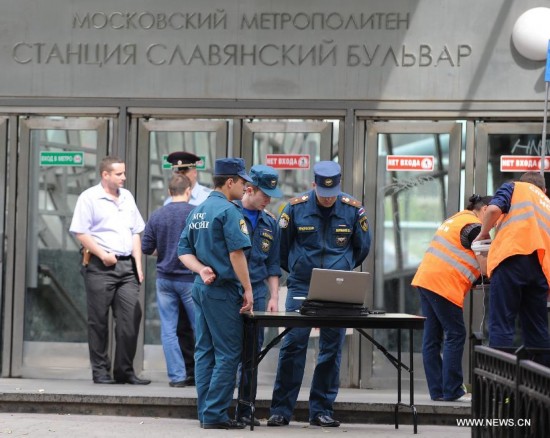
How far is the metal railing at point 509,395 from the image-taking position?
5273mm

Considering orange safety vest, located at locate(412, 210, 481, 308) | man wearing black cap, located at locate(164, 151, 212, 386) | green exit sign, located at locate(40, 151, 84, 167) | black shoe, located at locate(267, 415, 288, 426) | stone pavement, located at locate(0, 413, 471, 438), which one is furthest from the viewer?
green exit sign, located at locate(40, 151, 84, 167)

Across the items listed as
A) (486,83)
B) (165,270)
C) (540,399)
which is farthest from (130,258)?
(540,399)

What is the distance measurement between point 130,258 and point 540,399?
6724 mm

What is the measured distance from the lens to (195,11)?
12.1m

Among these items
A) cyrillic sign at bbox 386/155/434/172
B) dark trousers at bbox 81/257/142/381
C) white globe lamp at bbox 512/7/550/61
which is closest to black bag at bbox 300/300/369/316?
dark trousers at bbox 81/257/142/381

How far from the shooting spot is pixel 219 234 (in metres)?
9.02

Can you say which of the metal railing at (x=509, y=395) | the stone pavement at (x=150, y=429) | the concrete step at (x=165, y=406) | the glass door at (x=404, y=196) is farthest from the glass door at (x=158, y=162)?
the metal railing at (x=509, y=395)

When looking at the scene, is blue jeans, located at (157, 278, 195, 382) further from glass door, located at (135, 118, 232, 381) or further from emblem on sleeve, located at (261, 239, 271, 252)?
emblem on sleeve, located at (261, 239, 271, 252)

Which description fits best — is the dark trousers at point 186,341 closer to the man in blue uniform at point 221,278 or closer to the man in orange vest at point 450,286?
the man in orange vest at point 450,286

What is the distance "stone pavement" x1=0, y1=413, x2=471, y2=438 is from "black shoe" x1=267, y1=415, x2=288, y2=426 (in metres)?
0.06

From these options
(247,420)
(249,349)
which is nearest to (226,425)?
(247,420)

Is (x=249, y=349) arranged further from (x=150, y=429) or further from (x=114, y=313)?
(x=114, y=313)

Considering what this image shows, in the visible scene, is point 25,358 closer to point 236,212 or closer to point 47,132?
point 47,132

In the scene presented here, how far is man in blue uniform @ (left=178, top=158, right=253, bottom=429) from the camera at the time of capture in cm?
894
